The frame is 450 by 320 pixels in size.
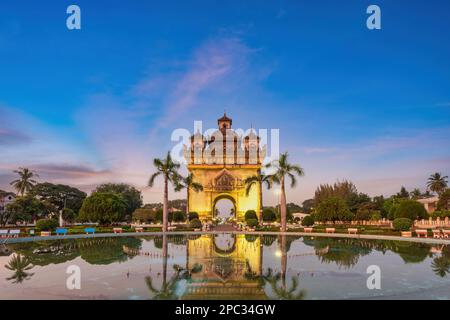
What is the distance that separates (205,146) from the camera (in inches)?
2394

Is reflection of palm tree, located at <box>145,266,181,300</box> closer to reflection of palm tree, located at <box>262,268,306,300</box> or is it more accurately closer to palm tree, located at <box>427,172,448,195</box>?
reflection of palm tree, located at <box>262,268,306,300</box>

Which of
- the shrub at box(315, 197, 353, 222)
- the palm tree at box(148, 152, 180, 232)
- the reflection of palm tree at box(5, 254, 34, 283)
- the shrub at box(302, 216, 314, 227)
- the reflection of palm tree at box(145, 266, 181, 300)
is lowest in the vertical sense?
the shrub at box(302, 216, 314, 227)

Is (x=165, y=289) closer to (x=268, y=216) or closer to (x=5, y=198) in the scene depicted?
(x=268, y=216)

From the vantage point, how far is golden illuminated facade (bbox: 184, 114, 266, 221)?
56.4 metres

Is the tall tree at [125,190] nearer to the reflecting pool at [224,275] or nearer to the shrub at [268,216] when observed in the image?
the shrub at [268,216]

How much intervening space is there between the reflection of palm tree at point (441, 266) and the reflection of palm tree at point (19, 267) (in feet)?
47.4

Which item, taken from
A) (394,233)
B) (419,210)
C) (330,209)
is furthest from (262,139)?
(394,233)

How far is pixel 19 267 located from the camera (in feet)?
49.5

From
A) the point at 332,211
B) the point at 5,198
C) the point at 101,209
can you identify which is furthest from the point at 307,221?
the point at 5,198

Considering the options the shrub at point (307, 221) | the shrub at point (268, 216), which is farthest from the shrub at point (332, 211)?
the shrub at point (268, 216)

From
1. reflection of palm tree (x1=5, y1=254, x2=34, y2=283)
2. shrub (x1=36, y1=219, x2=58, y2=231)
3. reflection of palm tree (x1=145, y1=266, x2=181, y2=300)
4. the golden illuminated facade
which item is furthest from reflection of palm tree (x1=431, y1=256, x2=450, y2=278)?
the golden illuminated facade

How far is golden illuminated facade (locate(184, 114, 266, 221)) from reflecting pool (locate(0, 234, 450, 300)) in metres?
36.6

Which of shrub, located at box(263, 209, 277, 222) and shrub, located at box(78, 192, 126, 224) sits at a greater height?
shrub, located at box(78, 192, 126, 224)
